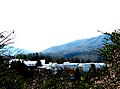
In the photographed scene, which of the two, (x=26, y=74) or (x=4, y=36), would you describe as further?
(x=26, y=74)

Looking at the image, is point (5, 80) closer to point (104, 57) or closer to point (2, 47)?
point (2, 47)

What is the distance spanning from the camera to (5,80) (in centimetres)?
998

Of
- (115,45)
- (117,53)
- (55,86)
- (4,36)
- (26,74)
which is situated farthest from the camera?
(26,74)

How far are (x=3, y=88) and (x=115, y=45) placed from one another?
3732 mm

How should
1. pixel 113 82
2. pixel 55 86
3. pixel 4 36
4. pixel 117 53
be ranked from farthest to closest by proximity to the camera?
pixel 55 86 < pixel 4 36 < pixel 117 53 < pixel 113 82

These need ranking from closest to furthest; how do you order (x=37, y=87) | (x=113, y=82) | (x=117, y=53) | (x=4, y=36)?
(x=113, y=82) → (x=117, y=53) → (x=4, y=36) → (x=37, y=87)

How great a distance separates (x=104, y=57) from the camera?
11695 mm

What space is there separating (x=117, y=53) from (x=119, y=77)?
0.59 metres

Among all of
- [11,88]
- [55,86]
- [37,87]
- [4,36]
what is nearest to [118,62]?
[4,36]

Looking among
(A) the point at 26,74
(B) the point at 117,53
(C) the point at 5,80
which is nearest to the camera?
(B) the point at 117,53

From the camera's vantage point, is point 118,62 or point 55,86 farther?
point 55,86

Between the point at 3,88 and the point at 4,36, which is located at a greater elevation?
the point at 4,36

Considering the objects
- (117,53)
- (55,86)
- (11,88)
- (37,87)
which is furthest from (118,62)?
(55,86)

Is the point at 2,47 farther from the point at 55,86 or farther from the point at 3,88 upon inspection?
the point at 55,86
